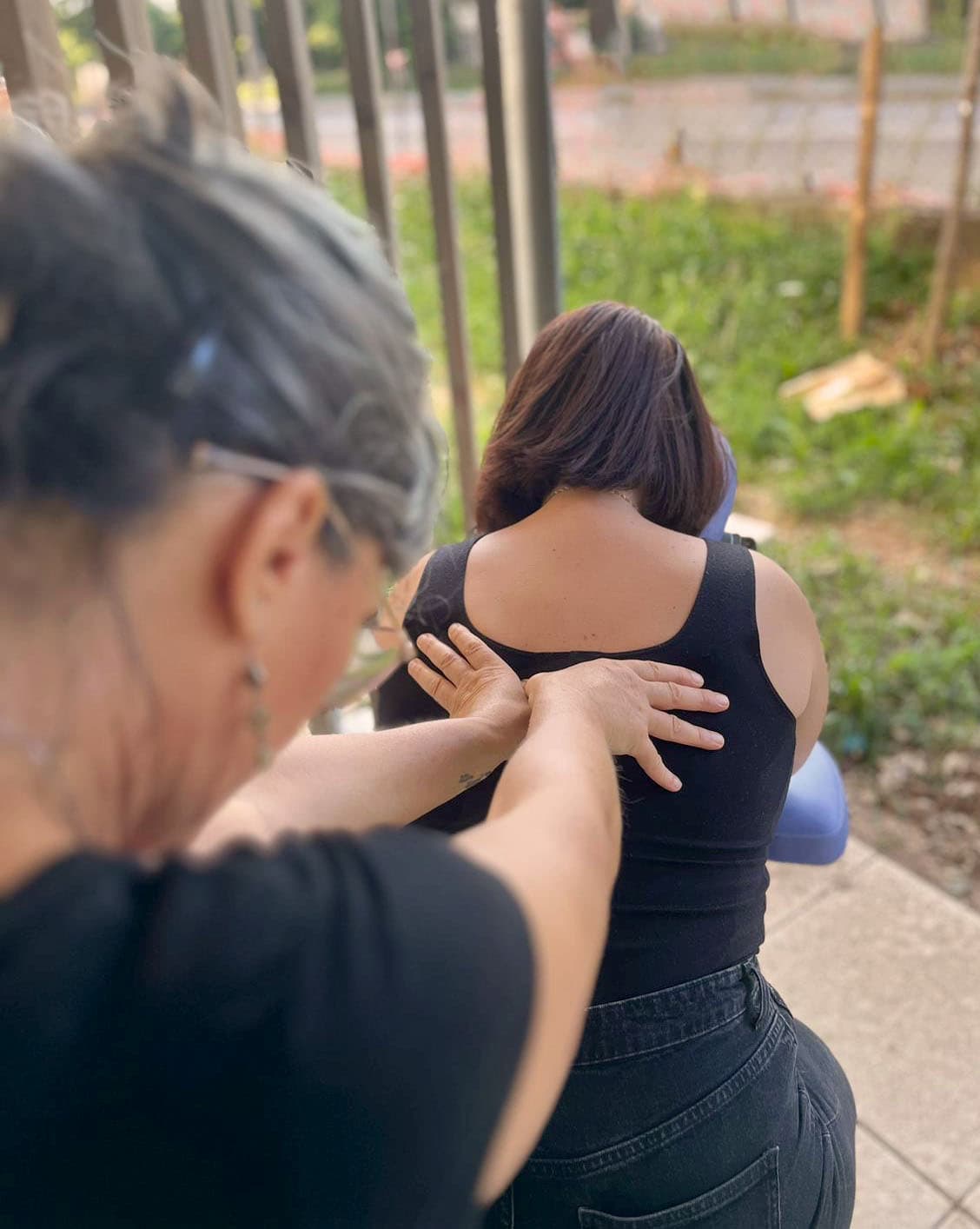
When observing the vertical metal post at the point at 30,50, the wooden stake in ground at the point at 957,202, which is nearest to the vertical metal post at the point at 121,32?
the vertical metal post at the point at 30,50

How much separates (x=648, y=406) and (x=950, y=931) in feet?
5.55

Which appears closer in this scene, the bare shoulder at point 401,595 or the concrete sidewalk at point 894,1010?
the bare shoulder at point 401,595

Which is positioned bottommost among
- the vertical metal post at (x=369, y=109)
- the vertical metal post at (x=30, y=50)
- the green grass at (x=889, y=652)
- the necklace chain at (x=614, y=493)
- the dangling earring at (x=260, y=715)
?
the green grass at (x=889, y=652)

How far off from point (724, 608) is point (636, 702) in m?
0.22

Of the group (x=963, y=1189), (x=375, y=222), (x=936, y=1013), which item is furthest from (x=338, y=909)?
(x=936, y=1013)

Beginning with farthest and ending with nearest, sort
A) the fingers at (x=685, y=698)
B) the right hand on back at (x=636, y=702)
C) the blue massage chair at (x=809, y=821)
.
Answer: the blue massage chair at (x=809, y=821) < the fingers at (x=685, y=698) < the right hand on back at (x=636, y=702)

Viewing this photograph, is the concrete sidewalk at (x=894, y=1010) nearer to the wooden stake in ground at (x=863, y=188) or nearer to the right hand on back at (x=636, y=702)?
the right hand on back at (x=636, y=702)

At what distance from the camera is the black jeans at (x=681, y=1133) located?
1330 millimetres

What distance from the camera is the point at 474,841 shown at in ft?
2.85

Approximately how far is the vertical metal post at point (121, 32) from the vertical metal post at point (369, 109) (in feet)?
1.23

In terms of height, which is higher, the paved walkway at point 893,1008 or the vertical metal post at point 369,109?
the vertical metal post at point 369,109

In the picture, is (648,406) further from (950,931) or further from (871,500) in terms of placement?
(871,500)

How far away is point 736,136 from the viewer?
9.98m

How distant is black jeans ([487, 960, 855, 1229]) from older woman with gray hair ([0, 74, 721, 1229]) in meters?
0.57
